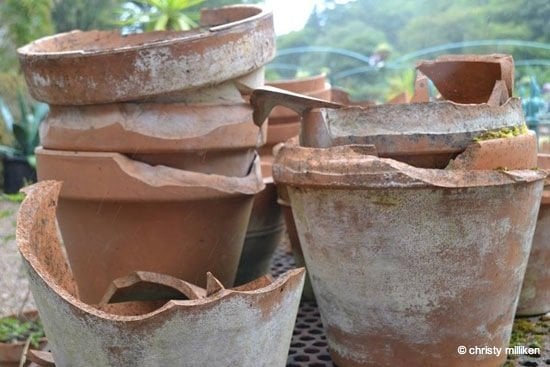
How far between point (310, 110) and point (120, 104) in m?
0.43

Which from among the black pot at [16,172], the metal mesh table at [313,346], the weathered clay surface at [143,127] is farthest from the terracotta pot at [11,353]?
the black pot at [16,172]

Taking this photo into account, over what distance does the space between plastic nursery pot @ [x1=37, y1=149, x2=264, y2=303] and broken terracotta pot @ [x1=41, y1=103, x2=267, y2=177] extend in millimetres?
33

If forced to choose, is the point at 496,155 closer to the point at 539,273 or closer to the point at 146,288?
the point at 539,273

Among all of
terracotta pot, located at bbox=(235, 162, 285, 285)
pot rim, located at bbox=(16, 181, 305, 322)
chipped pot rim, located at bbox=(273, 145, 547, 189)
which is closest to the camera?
pot rim, located at bbox=(16, 181, 305, 322)

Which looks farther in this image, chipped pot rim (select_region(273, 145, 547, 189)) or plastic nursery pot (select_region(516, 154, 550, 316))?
plastic nursery pot (select_region(516, 154, 550, 316))

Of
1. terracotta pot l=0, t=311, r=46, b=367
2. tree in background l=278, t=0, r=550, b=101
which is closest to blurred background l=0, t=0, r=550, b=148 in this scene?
tree in background l=278, t=0, r=550, b=101

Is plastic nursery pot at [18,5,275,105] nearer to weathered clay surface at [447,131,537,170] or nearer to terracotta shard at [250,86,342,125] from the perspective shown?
terracotta shard at [250,86,342,125]

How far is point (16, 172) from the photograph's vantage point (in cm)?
580

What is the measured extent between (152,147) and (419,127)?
593mm

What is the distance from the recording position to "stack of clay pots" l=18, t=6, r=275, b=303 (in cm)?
143

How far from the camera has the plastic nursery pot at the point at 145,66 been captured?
55.5 inches

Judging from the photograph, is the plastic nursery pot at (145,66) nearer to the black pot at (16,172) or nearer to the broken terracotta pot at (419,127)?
the broken terracotta pot at (419,127)

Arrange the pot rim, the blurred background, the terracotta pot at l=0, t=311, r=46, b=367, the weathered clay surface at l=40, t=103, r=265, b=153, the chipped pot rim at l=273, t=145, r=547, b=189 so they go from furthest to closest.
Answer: the blurred background
the terracotta pot at l=0, t=311, r=46, b=367
the weathered clay surface at l=40, t=103, r=265, b=153
the chipped pot rim at l=273, t=145, r=547, b=189
the pot rim

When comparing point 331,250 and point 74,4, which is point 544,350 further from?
point 74,4
